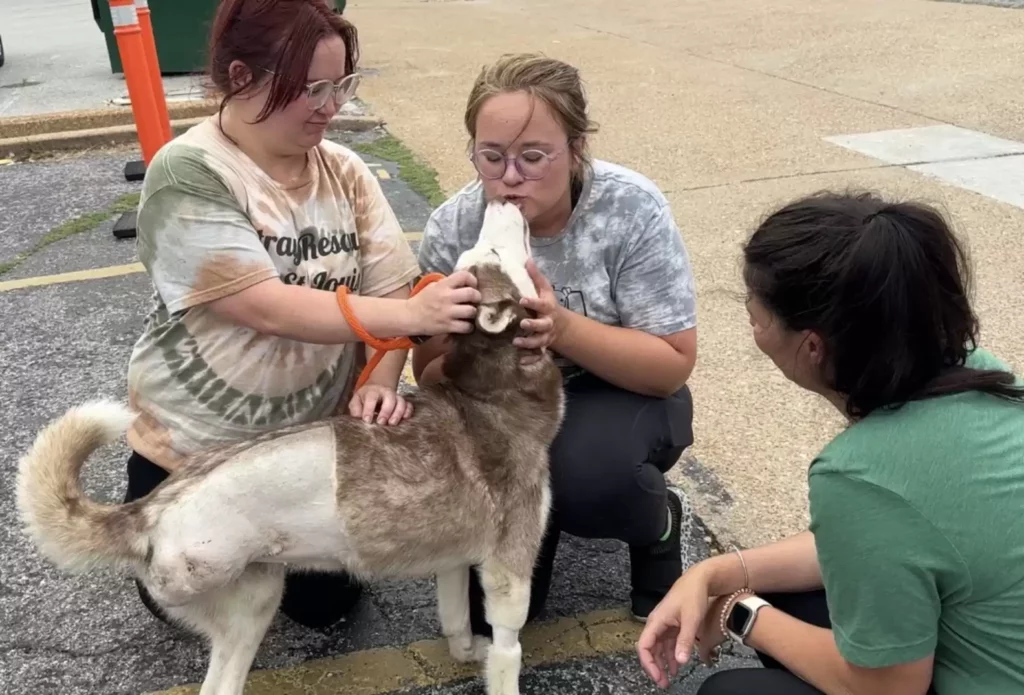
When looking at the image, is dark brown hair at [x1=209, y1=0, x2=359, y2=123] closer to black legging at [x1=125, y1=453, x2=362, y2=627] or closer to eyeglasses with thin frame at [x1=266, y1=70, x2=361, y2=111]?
eyeglasses with thin frame at [x1=266, y1=70, x2=361, y2=111]

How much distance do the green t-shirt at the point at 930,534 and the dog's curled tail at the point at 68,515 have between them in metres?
1.51

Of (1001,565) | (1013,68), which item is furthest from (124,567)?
(1013,68)

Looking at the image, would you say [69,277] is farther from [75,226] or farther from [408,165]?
[408,165]

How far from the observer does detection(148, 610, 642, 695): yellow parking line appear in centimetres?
261

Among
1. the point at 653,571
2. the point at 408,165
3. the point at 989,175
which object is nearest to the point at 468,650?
the point at 653,571

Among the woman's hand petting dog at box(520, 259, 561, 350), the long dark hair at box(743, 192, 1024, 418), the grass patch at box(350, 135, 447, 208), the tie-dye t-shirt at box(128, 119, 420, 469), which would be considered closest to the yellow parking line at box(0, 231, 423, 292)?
the grass patch at box(350, 135, 447, 208)

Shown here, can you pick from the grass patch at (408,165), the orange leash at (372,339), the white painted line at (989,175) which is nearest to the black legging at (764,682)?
the orange leash at (372,339)

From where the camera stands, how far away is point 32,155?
8109 mm

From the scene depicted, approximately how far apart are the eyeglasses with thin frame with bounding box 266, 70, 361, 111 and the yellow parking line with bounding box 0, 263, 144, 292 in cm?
358

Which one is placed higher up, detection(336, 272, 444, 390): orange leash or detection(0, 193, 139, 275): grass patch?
detection(336, 272, 444, 390): orange leash

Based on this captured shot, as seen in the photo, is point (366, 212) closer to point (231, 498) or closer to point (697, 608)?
point (231, 498)

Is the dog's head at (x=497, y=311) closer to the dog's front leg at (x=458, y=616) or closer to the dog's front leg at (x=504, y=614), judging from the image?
the dog's front leg at (x=504, y=614)

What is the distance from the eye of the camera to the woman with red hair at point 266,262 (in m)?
2.25

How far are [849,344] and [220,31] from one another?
1.67m
